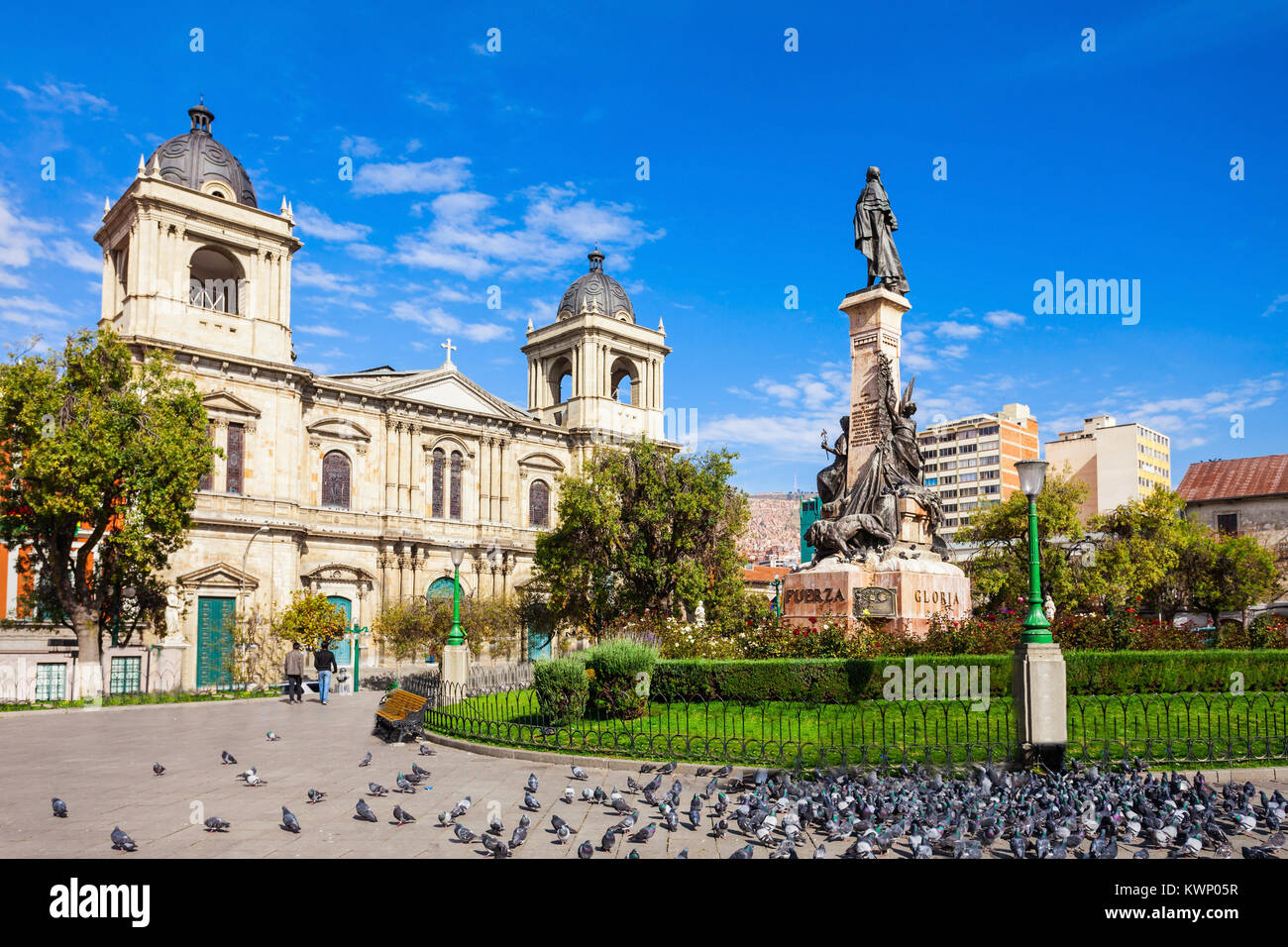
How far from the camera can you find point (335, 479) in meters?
45.8

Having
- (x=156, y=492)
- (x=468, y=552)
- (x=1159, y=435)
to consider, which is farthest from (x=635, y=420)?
(x=1159, y=435)

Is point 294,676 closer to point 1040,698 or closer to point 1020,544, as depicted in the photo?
point 1040,698

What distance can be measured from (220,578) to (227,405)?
6913 mm

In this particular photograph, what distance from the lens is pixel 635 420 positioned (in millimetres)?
56125

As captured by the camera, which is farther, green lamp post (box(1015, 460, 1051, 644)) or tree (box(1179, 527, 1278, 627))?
tree (box(1179, 527, 1278, 627))

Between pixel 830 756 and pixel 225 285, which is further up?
pixel 225 285

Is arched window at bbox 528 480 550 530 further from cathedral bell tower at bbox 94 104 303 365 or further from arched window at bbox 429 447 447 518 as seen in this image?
cathedral bell tower at bbox 94 104 303 365

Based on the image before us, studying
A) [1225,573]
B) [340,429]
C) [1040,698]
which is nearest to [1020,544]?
[1225,573]

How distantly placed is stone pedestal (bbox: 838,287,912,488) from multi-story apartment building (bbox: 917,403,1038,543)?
96953 millimetres

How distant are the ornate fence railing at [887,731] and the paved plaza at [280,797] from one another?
1.38 ft

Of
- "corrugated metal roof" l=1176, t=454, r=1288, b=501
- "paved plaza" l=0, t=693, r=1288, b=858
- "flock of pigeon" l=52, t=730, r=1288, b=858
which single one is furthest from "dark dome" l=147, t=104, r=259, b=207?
"corrugated metal roof" l=1176, t=454, r=1288, b=501

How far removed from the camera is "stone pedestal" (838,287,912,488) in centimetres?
1908
